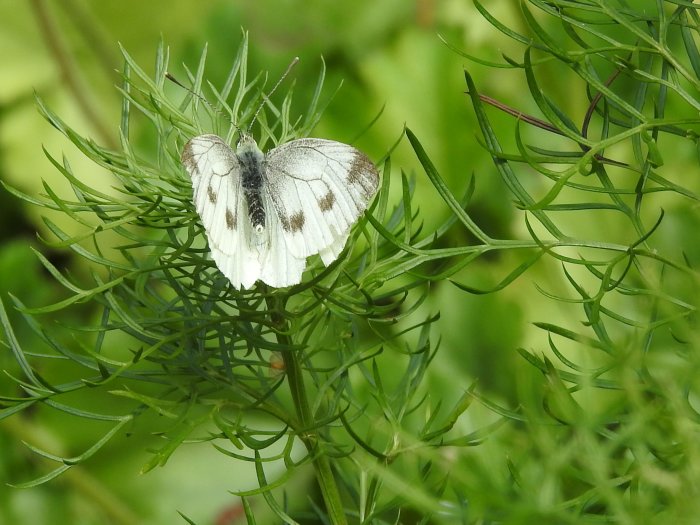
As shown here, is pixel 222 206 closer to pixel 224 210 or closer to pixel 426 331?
pixel 224 210

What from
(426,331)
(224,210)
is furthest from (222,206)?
(426,331)

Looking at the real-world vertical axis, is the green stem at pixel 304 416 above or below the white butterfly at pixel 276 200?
below

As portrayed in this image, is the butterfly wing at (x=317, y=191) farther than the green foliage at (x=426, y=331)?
Yes

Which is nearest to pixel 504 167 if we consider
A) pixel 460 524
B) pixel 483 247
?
pixel 483 247

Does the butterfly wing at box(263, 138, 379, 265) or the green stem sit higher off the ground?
the butterfly wing at box(263, 138, 379, 265)

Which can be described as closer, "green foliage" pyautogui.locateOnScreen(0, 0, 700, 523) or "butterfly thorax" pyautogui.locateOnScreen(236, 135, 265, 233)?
"green foliage" pyautogui.locateOnScreen(0, 0, 700, 523)
